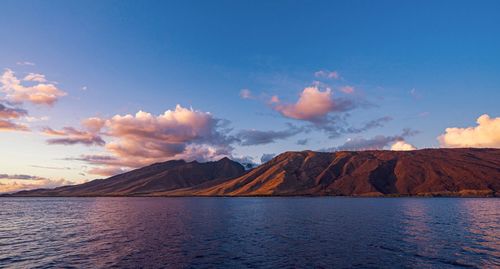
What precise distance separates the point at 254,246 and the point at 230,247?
428cm

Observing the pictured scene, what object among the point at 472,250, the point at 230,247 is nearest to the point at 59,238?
the point at 230,247

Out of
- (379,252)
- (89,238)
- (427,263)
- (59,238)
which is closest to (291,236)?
(379,252)

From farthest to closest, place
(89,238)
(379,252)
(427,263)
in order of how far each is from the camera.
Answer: (89,238)
(379,252)
(427,263)

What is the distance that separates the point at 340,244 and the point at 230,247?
1981cm

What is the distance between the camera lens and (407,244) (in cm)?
6425

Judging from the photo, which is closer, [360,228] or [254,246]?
[254,246]

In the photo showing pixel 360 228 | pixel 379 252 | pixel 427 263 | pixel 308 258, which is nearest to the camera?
pixel 427 263

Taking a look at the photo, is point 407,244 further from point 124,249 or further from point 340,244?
point 124,249

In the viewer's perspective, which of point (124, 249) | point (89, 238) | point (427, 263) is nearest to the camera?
point (427, 263)

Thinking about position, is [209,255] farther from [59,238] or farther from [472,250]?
[472,250]

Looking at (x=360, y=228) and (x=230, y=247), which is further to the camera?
(x=360, y=228)

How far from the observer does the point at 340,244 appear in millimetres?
64062

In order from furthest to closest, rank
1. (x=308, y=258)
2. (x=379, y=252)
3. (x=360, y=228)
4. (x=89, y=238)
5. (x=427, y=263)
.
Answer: (x=360, y=228) → (x=89, y=238) → (x=379, y=252) → (x=308, y=258) → (x=427, y=263)

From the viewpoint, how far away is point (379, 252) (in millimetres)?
56844
